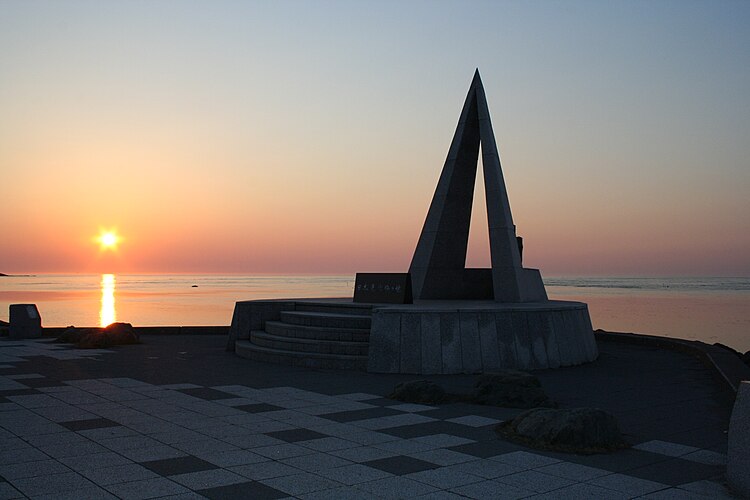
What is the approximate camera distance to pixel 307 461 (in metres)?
8.30

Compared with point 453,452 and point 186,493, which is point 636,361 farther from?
point 186,493

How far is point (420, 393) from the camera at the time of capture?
40.4ft

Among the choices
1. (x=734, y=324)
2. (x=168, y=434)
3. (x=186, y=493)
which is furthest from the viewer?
(x=734, y=324)

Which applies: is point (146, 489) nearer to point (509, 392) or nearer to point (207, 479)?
point (207, 479)

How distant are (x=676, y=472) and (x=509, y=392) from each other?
4252 millimetres

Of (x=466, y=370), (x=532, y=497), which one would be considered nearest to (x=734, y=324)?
(x=466, y=370)

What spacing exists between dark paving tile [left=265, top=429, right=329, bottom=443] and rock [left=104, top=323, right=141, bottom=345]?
1385 centimetres

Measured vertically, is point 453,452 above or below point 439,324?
below

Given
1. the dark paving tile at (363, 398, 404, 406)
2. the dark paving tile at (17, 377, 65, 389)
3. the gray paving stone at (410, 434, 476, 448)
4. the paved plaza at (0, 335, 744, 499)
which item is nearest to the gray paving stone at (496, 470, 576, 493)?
the paved plaza at (0, 335, 744, 499)

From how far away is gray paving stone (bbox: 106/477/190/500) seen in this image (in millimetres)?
6910

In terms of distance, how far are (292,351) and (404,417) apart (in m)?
7.28

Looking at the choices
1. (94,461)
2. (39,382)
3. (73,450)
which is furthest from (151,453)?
(39,382)

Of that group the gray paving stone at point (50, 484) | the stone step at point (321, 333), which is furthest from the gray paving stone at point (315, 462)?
the stone step at point (321, 333)

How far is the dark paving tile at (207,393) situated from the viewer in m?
12.6
